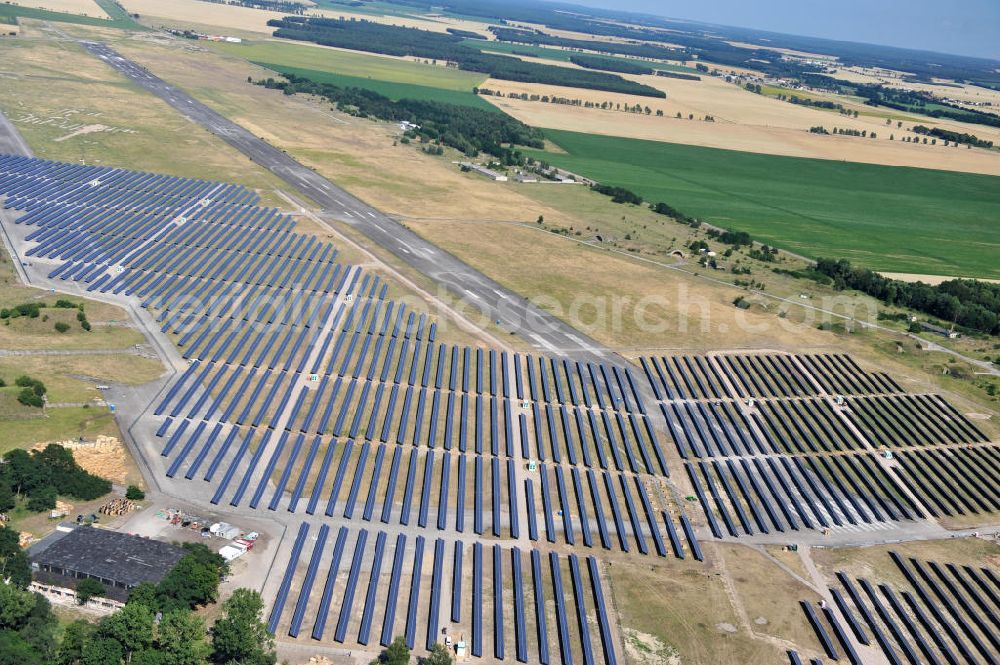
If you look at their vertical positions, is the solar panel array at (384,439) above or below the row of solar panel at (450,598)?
above

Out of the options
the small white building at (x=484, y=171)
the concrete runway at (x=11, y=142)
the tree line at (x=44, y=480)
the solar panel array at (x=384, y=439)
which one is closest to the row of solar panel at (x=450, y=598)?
the solar panel array at (x=384, y=439)

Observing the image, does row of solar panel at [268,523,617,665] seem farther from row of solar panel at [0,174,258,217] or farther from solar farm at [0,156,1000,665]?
row of solar panel at [0,174,258,217]

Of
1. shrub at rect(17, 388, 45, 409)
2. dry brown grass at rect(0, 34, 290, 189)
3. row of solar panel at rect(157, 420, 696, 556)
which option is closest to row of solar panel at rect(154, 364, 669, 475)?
row of solar panel at rect(157, 420, 696, 556)

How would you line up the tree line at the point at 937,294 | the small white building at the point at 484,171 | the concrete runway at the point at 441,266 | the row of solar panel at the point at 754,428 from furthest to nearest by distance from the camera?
the small white building at the point at 484,171, the tree line at the point at 937,294, the concrete runway at the point at 441,266, the row of solar panel at the point at 754,428

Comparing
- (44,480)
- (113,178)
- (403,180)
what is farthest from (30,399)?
(403,180)

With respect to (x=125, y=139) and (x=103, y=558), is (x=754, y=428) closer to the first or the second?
→ (x=103, y=558)

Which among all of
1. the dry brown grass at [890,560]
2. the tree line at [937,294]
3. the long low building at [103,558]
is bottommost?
the dry brown grass at [890,560]

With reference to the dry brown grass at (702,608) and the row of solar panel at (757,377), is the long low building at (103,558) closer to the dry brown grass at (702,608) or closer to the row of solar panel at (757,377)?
the dry brown grass at (702,608)

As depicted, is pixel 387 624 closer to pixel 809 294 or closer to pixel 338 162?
pixel 809 294
